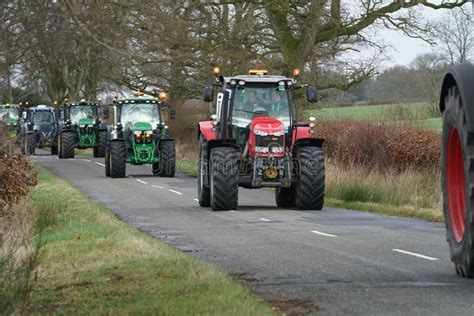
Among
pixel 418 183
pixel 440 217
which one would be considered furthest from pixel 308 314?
pixel 418 183

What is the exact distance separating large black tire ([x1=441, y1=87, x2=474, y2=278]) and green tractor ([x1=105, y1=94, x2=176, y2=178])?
2480 centimetres

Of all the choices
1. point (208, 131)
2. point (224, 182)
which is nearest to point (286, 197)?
point (208, 131)

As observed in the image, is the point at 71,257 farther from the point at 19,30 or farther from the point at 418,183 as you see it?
the point at 19,30

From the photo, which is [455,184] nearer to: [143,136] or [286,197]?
[286,197]

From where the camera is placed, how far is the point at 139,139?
3581 cm

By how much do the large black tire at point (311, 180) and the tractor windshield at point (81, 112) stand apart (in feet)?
94.4

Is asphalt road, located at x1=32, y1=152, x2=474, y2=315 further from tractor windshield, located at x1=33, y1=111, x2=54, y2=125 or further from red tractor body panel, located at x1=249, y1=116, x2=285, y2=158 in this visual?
tractor windshield, located at x1=33, y1=111, x2=54, y2=125

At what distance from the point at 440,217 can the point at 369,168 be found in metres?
9.09

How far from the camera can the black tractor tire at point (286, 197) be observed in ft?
75.9

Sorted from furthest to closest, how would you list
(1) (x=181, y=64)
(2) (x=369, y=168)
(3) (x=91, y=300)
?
(1) (x=181, y=64) < (2) (x=369, y=168) < (3) (x=91, y=300)

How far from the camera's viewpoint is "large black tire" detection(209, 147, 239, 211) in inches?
846

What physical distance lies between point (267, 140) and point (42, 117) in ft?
118

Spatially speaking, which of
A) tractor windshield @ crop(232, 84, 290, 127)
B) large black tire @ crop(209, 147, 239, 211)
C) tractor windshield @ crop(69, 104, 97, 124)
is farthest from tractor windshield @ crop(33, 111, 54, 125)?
large black tire @ crop(209, 147, 239, 211)

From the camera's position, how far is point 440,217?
19359 mm
